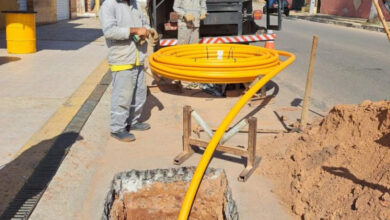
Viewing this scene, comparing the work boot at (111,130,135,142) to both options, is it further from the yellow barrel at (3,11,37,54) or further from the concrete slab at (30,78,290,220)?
the yellow barrel at (3,11,37,54)

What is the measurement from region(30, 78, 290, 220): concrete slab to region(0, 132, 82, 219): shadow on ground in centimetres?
10

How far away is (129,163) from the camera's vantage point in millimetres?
4473

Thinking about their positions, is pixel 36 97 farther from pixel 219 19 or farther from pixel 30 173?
pixel 219 19

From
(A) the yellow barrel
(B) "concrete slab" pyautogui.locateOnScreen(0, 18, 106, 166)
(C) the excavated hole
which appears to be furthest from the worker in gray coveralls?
(A) the yellow barrel

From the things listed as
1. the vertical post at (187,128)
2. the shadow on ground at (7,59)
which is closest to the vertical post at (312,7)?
the shadow on ground at (7,59)

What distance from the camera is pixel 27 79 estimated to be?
26.1ft

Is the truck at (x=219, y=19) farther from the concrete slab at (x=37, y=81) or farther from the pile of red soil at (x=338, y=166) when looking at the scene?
the pile of red soil at (x=338, y=166)

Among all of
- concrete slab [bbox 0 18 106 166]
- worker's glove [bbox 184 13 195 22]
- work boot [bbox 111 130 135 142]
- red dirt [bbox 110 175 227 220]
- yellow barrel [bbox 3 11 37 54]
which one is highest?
worker's glove [bbox 184 13 195 22]

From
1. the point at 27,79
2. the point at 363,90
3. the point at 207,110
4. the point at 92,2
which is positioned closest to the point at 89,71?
the point at 27,79

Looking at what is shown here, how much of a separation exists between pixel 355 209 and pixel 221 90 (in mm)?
4312

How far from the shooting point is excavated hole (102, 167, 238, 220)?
3619 millimetres

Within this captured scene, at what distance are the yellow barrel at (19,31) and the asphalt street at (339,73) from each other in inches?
246

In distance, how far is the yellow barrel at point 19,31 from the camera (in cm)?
1057

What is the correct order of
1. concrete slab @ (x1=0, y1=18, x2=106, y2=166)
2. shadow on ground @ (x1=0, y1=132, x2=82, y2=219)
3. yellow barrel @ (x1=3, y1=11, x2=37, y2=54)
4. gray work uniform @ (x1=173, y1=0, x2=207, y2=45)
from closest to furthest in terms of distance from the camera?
shadow on ground @ (x1=0, y1=132, x2=82, y2=219)
concrete slab @ (x1=0, y1=18, x2=106, y2=166)
gray work uniform @ (x1=173, y1=0, x2=207, y2=45)
yellow barrel @ (x1=3, y1=11, x2=37, y2=54)
